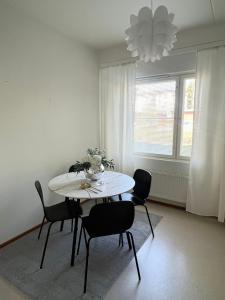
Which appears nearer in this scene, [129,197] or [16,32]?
[16,32]

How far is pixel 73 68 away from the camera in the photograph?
3.17m

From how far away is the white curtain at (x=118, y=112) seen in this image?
3.40m

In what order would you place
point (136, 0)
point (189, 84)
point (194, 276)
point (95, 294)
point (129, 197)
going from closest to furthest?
1. point (95, 294)
2. point (194, 276)
3. point (136, 0)
4. point (129, 197)
5. point (189, 84)

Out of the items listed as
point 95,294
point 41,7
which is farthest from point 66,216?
point 41,7

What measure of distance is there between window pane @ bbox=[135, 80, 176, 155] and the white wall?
1.00 meters

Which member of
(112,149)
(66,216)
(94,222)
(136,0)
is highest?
(136,0)

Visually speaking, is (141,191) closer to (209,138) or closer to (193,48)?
(209,138)

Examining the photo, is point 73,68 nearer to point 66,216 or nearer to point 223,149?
point 66,216

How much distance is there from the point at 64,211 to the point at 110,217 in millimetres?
767

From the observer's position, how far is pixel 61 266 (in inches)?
80.3

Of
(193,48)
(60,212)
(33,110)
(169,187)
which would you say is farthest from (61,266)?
(193,48)

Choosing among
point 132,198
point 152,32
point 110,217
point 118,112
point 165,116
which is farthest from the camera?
point 118,112

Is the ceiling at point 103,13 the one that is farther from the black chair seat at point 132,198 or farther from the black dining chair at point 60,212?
the black chair seat at point 132,198

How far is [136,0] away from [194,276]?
2794mm
